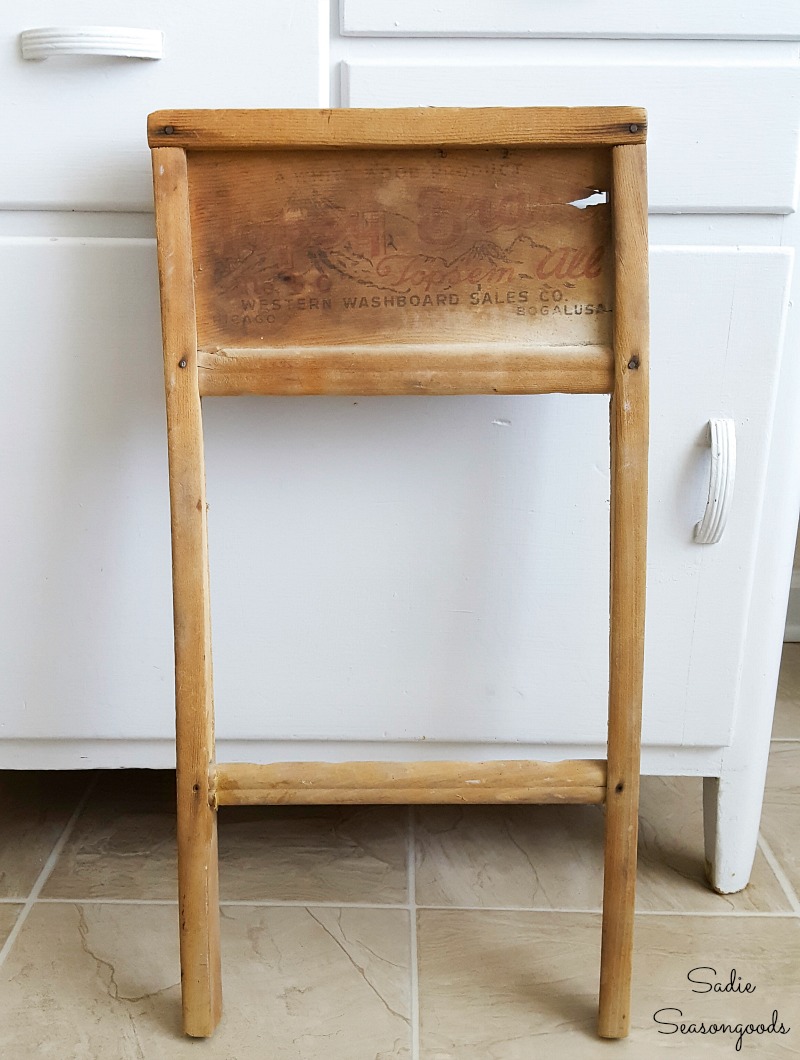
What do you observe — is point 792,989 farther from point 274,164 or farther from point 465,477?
point 274,164

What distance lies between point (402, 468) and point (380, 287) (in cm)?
16

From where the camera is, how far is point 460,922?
0.98m

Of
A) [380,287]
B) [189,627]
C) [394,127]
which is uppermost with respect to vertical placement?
[394,127]

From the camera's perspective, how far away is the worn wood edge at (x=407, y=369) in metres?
0.80

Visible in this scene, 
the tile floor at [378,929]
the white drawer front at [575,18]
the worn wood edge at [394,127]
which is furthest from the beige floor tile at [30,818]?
the white drawer front at [575,18]

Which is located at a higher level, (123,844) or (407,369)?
(407,369)

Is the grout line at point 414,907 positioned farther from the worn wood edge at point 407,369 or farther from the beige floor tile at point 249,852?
the worn wood edge at point 407,369

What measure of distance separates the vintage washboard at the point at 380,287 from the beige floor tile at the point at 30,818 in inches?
12.1

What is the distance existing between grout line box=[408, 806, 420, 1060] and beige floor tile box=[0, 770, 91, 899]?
380 mm

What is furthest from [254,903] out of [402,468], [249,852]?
[402,468]

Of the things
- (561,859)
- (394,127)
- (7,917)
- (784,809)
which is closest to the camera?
(394,127)

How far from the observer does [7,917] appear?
98 centimetres

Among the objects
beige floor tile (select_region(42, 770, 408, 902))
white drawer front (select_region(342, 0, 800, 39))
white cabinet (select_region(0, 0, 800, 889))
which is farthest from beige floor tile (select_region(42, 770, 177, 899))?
white drawer front (select_region(342, 0, 800, 39))

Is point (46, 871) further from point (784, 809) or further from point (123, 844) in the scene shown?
point (784, 809)
